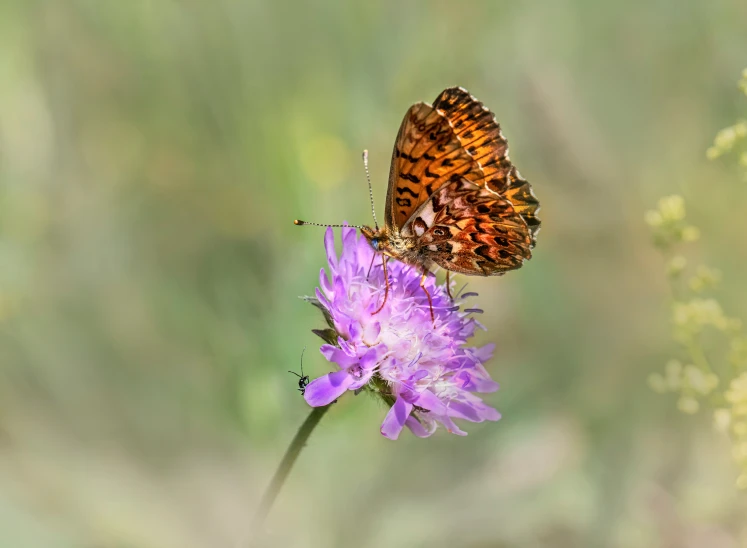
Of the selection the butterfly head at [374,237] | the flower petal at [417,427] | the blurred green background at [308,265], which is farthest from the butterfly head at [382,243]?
the blurred green background at [308,265]

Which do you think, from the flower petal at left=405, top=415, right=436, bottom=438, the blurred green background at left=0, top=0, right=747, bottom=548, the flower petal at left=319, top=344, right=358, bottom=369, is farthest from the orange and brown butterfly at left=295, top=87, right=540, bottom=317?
the blurred green background at left=0, top=0, right=747, bottom=548

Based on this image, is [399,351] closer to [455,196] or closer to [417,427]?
[417,427]

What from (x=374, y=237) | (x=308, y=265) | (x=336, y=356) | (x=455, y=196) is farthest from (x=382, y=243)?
(x=308, y=265)

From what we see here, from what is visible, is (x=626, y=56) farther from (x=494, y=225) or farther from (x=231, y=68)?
(x=494, y=225)

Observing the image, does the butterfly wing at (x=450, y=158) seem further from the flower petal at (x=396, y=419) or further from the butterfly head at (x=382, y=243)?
the flower petal at (x=396, y=419)

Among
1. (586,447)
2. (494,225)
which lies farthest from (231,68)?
(586,447)

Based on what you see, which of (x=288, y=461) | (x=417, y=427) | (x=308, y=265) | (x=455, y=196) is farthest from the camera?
(x=308, y=265)

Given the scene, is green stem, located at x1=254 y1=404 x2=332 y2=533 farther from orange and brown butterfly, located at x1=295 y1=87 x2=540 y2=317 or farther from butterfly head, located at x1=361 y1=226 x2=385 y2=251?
butterfly head, located at x1=361 y1=226 x2=385 y2=251
